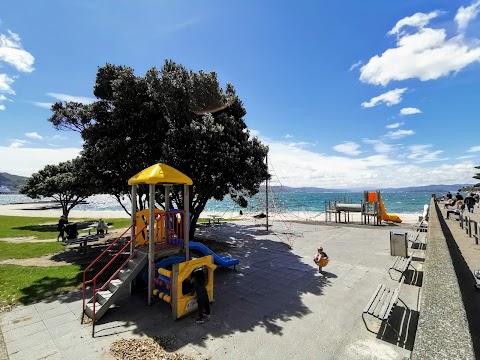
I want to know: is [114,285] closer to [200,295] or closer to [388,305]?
[200,295]

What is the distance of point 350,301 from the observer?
8742 millimetres

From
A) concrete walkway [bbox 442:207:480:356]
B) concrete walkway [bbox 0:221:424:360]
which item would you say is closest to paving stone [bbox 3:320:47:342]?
concrete walkway [bbox 0:221:424:360]

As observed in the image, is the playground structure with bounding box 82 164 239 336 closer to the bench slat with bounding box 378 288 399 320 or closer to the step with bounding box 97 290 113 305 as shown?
the step with bounding box 97 290 113 305

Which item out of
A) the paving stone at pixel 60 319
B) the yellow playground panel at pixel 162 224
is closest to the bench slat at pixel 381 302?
the yellow playground panel at pixel 162 224

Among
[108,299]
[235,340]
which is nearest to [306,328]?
[235,340]

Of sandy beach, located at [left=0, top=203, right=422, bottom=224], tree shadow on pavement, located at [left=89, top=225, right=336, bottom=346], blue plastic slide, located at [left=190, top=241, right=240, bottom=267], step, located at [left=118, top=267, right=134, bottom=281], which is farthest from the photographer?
sandy beach, located at [left=0, top=203, right=422, bottom=224]

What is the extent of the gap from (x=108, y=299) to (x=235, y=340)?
412 cm

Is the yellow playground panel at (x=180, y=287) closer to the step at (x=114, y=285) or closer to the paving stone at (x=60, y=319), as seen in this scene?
the step at (x=114, y=285)

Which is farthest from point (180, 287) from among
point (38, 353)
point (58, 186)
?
point (58, 186)

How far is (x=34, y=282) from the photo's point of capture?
10.6 m

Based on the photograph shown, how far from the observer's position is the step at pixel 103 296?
7.82m

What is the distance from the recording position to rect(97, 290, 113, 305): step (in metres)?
7.82

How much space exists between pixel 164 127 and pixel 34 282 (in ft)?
30.2

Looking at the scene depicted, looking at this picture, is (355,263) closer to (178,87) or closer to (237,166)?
(237,166)
